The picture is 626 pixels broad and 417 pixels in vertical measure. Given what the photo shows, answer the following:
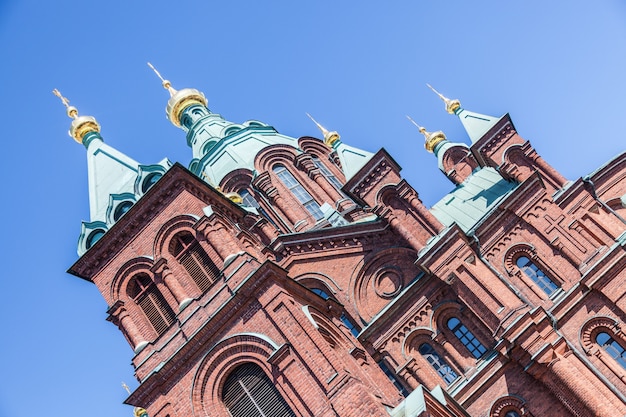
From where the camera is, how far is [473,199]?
3234cm

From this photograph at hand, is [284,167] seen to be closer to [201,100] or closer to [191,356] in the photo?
[201,100]

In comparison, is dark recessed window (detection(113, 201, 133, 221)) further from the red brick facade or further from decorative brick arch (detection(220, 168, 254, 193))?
decorative brick arch (detection(220, 168, 254, 193))

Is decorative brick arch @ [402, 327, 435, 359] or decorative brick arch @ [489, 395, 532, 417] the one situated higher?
decorative brick arch @ [402, 327, 435, 359]

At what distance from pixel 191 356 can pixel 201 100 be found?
22967mm

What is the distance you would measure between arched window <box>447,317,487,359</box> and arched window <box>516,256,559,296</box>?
2443 mm

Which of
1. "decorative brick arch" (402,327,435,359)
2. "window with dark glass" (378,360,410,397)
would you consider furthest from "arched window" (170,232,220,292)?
"decorative brick arch" (402,327,435,359)

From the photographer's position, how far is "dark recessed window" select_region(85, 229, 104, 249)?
2647 centimetres

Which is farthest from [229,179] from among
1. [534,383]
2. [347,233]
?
[534,383]

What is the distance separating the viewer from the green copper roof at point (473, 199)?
101ft

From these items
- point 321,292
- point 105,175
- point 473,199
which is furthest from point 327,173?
point 105,175

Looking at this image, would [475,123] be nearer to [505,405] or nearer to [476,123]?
[476,123]

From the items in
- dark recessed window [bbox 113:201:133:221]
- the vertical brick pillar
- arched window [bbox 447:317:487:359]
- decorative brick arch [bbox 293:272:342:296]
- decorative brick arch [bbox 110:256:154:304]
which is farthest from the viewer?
decorative brick arch [bbox 293:272:342:296]

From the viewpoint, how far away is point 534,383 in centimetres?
2462

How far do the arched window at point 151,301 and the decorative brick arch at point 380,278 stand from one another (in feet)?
21.0
